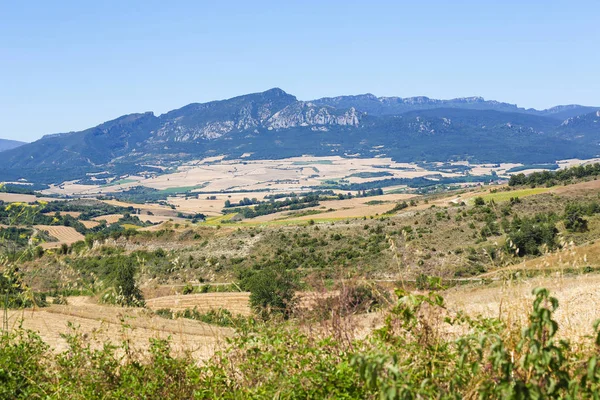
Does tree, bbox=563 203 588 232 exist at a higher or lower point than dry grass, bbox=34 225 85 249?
higher

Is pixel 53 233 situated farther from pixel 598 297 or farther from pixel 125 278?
pixel 598 297

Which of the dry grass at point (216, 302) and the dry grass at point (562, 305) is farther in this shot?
the dry grass at point (216, 302)

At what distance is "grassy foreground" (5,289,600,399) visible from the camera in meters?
3.20

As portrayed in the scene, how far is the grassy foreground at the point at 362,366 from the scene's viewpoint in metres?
3.20

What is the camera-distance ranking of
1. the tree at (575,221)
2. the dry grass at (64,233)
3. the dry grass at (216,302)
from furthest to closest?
the dry grass at (64,233)
the tree at (575,221)
the dry grass at (216,302)

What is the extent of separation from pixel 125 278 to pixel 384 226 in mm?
34863

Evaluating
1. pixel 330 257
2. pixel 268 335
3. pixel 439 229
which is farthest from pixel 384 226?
pixel 268 335

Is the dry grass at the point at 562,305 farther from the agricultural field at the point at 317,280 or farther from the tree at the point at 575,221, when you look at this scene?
the tree at the point at 575,221

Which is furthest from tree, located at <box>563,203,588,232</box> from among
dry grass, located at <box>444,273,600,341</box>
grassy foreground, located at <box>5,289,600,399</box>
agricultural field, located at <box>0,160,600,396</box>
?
grassy foreground, located at <box>5,289,600,399</box>

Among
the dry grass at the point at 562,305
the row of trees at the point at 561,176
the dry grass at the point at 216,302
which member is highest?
the dry grass at the point at 562,305

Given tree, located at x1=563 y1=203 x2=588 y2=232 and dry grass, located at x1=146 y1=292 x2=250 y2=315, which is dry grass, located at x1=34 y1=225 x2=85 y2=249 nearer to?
dry grass, located at x1=146 y1=292 x2=250 y2=315

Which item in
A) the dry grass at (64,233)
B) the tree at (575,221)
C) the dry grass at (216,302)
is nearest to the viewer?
the dry grass at (216,302)

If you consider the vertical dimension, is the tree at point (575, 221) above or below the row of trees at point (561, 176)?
below

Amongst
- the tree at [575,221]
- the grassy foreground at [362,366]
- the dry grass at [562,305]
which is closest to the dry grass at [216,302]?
the dry grass at [562,305]
